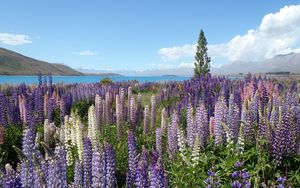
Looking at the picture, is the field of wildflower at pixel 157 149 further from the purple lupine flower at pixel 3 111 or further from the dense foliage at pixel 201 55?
the dense foliage at pixel 201 55

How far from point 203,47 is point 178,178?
29.4 m

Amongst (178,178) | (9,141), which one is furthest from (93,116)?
(178,178)

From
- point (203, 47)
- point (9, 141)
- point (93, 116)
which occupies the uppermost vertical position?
point (203, 47)

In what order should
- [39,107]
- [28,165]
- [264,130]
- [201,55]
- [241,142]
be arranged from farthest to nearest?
[201,55] → [39,107] → [264,130] → [241,142] → [28,165]

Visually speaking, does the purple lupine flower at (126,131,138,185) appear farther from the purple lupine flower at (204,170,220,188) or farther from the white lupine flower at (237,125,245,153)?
the white lupine flower at (237,125,245,153)

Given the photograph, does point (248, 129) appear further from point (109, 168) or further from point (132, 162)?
point (109, 168)

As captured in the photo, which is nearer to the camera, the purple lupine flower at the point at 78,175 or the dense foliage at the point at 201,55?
the purple lupine flower at the point at 78,175

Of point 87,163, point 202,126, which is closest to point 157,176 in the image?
point 87,163

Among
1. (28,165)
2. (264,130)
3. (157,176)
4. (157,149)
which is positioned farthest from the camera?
(157,149)

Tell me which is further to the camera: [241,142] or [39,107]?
[39,107]

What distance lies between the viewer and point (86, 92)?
16.8 m

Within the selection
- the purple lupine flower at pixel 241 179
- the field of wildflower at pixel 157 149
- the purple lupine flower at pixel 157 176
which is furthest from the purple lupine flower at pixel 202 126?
the purple lupine flower at pixel 157 176

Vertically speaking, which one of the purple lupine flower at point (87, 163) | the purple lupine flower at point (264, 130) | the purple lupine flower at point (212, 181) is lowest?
the purple lupine flower at point (212, 181)

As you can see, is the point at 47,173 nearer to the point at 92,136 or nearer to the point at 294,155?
the point at 92,136
